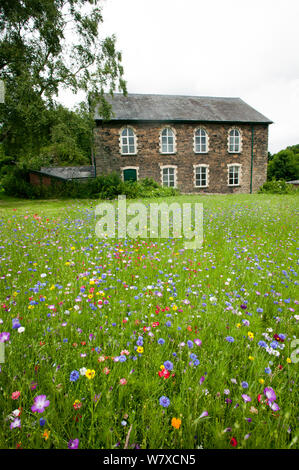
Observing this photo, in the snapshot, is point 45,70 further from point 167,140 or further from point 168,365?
point 168,365

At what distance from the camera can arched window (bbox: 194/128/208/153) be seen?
22.1 m

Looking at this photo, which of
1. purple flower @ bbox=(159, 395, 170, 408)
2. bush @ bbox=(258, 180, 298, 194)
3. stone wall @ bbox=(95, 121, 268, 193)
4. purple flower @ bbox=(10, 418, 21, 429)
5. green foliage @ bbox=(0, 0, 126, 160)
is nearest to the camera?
purple flower @ bbox=(10, 418, 21, 429)

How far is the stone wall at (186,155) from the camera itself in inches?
794

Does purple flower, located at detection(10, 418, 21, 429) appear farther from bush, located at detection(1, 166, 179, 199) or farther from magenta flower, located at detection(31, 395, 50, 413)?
bush, located at detection(1, 166, 179, 199)

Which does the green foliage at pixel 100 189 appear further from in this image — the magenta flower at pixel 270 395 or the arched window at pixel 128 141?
the magenta flower at pixel 270 395

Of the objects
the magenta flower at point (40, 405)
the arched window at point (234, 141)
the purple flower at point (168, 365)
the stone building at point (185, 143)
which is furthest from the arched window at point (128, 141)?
the magenta flower at point (40, 405)

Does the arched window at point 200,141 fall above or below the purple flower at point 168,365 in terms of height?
above

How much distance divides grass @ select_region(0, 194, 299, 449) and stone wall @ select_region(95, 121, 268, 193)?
60.8ft

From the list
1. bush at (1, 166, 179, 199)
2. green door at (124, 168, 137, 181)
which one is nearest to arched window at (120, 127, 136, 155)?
green door at (124, 168, 137, 181)

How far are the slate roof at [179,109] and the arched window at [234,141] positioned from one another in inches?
44.0

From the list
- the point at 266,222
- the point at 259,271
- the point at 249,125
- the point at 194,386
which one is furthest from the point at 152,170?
the point at 194,386

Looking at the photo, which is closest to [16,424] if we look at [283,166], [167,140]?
[167,140]

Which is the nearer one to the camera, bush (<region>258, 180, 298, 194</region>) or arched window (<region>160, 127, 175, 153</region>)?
bush (<region>258, 180, 298, 194</region>)
